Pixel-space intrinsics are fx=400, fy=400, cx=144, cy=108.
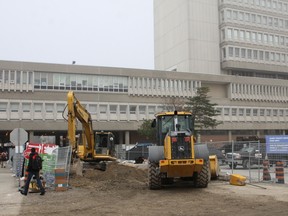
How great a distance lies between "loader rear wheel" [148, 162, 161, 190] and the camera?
49.1 feet

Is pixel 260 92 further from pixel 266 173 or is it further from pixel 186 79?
pixel 266 173

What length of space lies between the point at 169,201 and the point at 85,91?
48890 millimetres

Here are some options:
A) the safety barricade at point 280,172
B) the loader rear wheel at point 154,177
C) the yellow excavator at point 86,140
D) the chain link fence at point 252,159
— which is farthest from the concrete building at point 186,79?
the loader rear wheel at point 154,177

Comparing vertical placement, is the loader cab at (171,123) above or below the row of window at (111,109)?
below

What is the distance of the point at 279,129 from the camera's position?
76.6 metres

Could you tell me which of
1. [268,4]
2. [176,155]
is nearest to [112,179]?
[176,155]

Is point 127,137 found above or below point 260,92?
below

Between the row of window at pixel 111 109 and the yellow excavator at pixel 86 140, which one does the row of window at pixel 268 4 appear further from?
the yellow excavator at pixel 86 140

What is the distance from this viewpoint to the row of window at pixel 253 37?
2968 inches

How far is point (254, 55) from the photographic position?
77.5 m

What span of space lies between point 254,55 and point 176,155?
67391 millimetres

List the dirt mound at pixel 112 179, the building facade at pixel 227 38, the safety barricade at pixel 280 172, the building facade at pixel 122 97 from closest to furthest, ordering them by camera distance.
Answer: the dirt mound at pixel 112 179, the safety barricade at pixel 280 172, the building facade at pixel 122 97, the building facade at pixel 227 38

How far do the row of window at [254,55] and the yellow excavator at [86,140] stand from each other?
5116 cm

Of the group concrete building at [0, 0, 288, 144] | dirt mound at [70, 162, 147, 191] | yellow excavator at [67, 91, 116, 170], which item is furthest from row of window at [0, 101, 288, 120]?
dirt mound at [70, 162, 147, 191]
